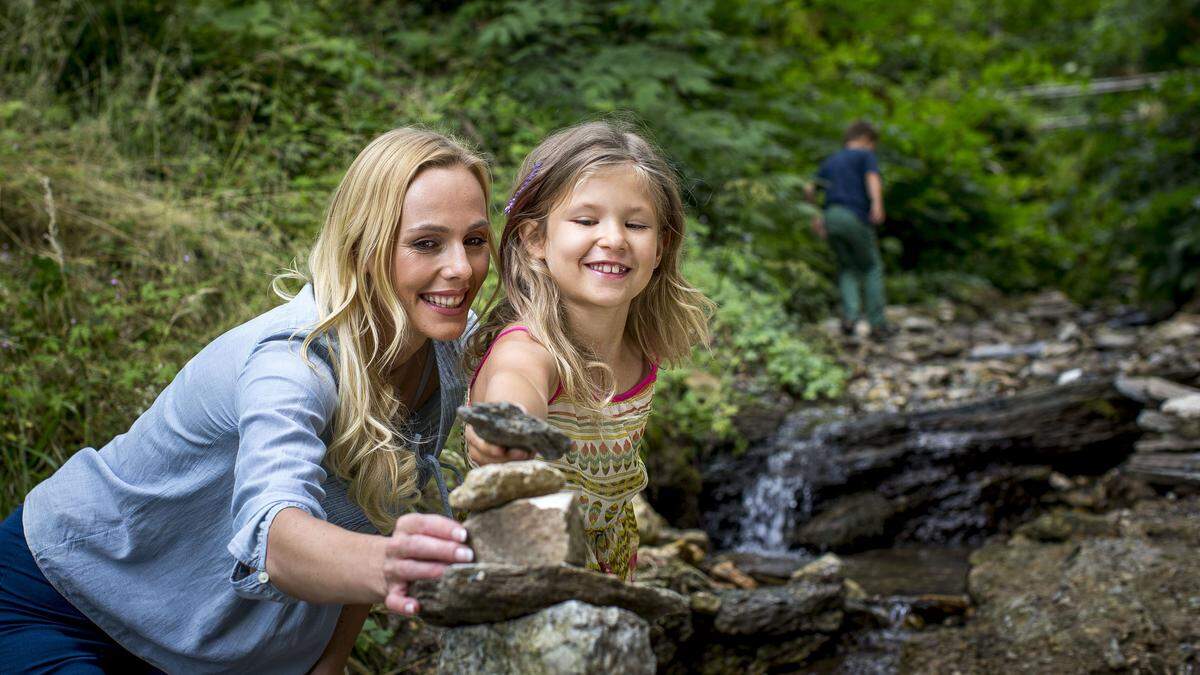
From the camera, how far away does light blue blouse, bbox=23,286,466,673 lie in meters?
2.00

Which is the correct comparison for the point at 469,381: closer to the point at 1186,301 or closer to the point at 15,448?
the point at 15,448

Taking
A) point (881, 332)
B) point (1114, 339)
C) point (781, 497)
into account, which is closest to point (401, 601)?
point (781, 497)

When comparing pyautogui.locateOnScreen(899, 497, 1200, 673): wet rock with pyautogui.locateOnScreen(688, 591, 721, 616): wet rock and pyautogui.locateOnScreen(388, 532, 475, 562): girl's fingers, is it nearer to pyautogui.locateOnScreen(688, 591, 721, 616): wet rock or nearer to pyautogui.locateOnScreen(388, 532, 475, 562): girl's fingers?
pyautogui.locateOnScreen(688, 591, 721, 616): wet rock

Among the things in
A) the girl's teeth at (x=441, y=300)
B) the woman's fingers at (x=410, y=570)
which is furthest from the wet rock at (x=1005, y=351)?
the woman's fingers at (x=410, y=570)

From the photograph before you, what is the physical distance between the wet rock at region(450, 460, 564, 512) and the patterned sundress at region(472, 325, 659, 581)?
2.02 ft

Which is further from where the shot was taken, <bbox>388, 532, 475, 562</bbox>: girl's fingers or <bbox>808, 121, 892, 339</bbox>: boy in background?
<bbox>808, 121, 892, 339</bbox>: boy in background

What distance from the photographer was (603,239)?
221 centimetres

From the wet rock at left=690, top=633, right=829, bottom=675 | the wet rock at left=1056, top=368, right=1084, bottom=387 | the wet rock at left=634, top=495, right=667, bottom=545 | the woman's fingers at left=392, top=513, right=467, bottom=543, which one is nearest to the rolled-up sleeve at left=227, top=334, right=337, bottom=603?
the woman's fingers at left=392, top=513, right=467, bottom=543

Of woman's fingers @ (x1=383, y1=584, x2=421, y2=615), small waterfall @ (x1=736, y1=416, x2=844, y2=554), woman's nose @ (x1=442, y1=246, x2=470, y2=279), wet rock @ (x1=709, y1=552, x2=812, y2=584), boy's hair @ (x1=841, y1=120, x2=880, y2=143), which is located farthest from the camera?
boy's hair @ (x1=841, y1=120, x2=880, y2=143)

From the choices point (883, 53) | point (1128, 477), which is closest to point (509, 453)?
point (1128, 477)

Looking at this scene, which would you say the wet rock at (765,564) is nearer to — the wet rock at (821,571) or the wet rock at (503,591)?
the wet rock at (821,571)

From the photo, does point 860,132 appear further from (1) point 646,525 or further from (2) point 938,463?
(1) point 646,525

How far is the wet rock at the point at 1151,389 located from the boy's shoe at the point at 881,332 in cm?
236

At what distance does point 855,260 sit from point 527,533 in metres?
8.23
